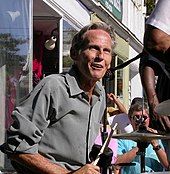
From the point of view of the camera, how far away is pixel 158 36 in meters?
2.61

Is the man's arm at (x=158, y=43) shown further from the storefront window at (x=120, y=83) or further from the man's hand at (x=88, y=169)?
the storefront window at (x=120, y=83)

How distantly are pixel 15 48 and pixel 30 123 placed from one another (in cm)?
413

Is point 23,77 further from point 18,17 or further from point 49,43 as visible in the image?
point 49,43

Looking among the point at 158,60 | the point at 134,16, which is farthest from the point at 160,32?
the point at 134,16

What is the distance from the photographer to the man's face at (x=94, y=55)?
10.9ft

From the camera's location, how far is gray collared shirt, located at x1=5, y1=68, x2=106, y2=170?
10.1ft

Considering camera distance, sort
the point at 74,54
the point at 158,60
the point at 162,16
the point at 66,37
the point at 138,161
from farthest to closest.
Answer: the point at 66,37 < the point at 138,161 < the point at 74,54 < the point at 158,60 < the point at 162,16

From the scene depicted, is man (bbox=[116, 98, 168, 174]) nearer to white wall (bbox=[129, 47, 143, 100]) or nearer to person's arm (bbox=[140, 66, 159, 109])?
person's arm (bbox=[140, 66, 159, 109])

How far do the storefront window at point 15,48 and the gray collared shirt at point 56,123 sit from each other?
3394 millimetres

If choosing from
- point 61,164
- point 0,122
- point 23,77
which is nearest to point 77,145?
point 61,164

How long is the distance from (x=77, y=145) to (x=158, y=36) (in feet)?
2.67

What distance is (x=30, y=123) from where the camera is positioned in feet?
10.1

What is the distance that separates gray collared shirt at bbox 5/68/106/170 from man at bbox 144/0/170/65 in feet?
2.17

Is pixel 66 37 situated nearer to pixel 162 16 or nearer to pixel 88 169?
pixel 88 169
